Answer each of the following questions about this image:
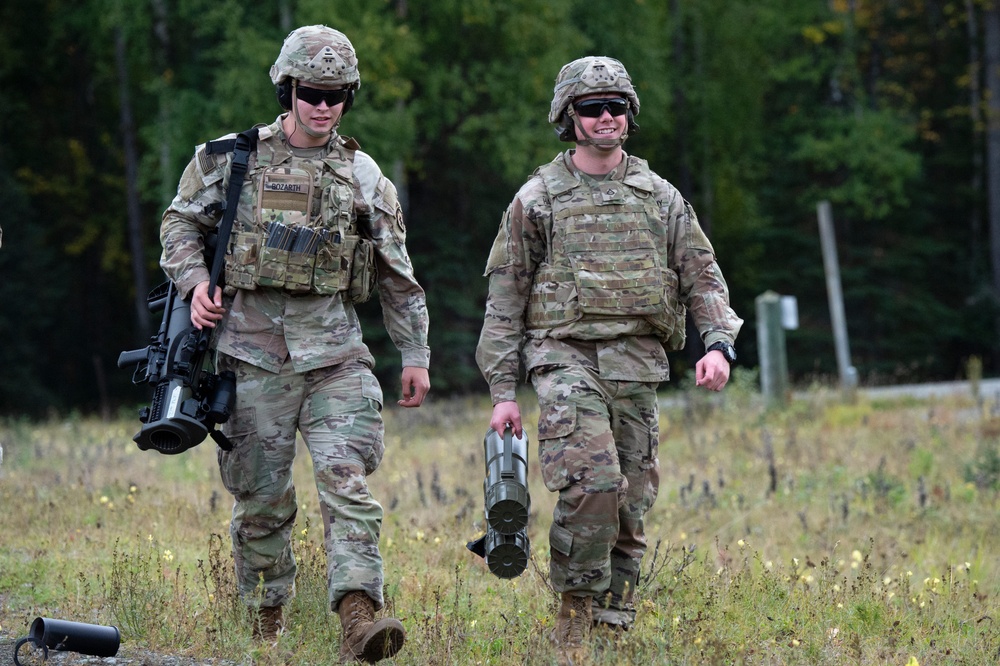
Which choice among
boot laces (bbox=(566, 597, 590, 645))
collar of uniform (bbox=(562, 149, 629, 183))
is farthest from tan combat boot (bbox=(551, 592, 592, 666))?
collar of uniform (bbox=(562, 149, 629, 183))

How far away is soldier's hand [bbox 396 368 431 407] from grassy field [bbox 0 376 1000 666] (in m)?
0.76

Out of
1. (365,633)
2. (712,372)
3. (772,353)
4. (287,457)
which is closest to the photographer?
(365,633)

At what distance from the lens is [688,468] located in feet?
32.8

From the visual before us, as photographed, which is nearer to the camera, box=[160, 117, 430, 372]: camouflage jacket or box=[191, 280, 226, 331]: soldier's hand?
box=[191, 280, 226, 331]: soldier's hand

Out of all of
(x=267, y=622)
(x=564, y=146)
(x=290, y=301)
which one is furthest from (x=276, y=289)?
(x=564, y=146)

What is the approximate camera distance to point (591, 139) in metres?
4.92

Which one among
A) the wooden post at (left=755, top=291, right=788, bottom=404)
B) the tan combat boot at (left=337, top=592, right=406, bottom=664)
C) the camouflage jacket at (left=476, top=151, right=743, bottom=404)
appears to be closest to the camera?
the tan combat boot at (left=337, top=592, right=406, bottom=664)

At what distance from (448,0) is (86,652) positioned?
1749cm

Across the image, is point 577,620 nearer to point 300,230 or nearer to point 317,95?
point 300,230

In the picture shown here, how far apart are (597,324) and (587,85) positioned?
917 millimetres

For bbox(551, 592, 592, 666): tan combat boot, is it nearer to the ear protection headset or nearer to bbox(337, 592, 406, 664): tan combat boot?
bbox(337, 592, 406, 664): tan combat boot

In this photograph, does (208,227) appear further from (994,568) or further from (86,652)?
(994,568)

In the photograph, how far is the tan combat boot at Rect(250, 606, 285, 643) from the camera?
4895 millimetres

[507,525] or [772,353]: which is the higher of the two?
[772,353]
